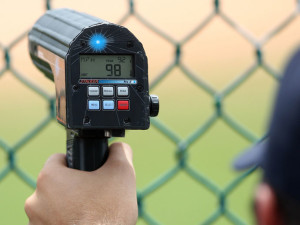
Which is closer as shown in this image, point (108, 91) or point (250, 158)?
point (250, 158)

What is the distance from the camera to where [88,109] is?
0.86 m

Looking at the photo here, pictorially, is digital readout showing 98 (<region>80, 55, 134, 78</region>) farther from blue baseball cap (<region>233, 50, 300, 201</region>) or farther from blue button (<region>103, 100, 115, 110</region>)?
blue baseball cap (<region>233, 50, 300, 201</region>)

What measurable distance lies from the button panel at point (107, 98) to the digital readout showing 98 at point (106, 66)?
2cm

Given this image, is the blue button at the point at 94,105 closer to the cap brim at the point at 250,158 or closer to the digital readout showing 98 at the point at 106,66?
the digital readout showing 98 at the point at 106,66

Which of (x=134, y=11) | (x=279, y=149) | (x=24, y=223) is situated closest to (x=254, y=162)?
(x=279, y=149)

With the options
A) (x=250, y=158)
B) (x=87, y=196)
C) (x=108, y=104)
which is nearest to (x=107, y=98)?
(x=108, y=104)

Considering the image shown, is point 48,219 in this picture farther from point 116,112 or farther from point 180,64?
point 180,64

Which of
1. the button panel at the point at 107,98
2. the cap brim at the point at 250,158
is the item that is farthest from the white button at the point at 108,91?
the cap brim at the point at 250,158

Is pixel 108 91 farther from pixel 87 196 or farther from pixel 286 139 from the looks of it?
pixel 286 139

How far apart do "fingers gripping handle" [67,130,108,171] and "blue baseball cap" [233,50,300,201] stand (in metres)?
0.34

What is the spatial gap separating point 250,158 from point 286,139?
0.08 metres

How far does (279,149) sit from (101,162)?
37 centimetres

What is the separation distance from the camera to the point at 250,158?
→ 26.3 inches

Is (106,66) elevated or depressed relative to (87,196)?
elevated
